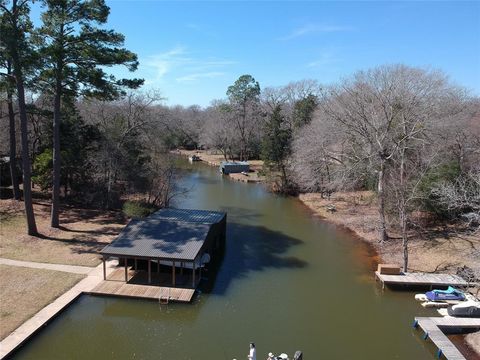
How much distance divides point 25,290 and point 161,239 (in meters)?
6.31

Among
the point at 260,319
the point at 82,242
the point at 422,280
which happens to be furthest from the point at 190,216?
the point at 422,280

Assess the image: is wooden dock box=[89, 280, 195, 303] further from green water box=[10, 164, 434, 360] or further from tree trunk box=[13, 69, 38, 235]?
tree trunk box=[13, 69, 38, 235]

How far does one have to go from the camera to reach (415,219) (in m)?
29.2

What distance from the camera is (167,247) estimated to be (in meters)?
19.0

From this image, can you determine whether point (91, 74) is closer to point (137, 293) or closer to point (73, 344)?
point (137, 293)

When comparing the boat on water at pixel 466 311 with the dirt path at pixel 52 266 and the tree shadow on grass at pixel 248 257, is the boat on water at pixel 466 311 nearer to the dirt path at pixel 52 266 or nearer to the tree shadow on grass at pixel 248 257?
the tree shadow on grass at pixel 248 257

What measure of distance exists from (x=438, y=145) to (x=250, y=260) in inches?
653

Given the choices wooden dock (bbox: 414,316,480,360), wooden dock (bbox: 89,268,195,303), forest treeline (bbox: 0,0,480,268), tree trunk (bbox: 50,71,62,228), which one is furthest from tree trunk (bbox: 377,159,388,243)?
tree trunk (bbox: 50,71,62,228)

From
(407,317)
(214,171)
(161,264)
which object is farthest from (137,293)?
(214,171)

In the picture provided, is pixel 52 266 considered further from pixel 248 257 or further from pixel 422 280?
pixel 422 280

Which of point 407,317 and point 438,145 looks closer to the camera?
point 407,317

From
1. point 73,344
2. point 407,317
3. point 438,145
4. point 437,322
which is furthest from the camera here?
point 438,145

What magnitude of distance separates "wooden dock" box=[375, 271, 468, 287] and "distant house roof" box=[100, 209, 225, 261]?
31.9 feet

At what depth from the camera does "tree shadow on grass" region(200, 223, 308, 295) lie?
2036 centimetres
